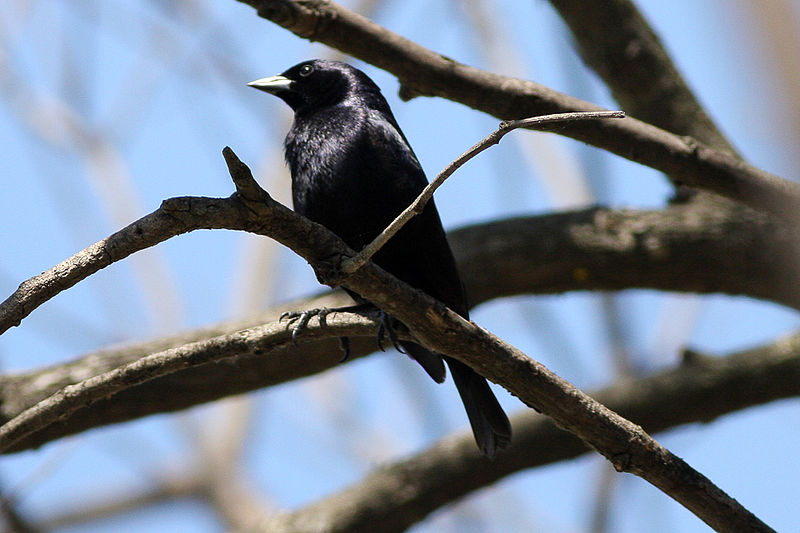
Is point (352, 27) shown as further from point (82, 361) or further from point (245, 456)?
point (245, 456)

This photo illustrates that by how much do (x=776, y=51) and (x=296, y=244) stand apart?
1538mm

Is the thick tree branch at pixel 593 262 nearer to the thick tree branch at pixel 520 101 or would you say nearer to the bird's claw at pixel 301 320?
the thick tree branch at pixel 520 101

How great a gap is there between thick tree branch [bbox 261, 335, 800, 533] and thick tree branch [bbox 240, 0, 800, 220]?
1.33 meters

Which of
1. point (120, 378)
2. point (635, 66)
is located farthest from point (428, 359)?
point (635, 66)

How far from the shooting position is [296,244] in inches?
104

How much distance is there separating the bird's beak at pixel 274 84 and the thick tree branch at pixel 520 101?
876mm

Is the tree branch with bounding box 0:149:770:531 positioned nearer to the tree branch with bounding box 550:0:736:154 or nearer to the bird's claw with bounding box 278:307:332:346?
the bird's claw with bounding box 278:307:332:346

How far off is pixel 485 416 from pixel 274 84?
2028mm

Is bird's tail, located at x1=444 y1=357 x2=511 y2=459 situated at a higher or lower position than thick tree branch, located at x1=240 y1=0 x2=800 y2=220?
lower

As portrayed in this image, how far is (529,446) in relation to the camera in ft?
16.0

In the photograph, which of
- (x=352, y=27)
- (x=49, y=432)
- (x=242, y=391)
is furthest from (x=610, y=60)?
(x=49, y=432)

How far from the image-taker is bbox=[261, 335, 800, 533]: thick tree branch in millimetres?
4730

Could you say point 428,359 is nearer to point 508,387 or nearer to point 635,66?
point 508,387

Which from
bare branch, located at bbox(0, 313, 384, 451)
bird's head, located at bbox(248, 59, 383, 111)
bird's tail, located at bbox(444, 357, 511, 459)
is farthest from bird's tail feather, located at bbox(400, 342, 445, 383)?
bird's head, located at bbox(248, 59, 383, 111)
